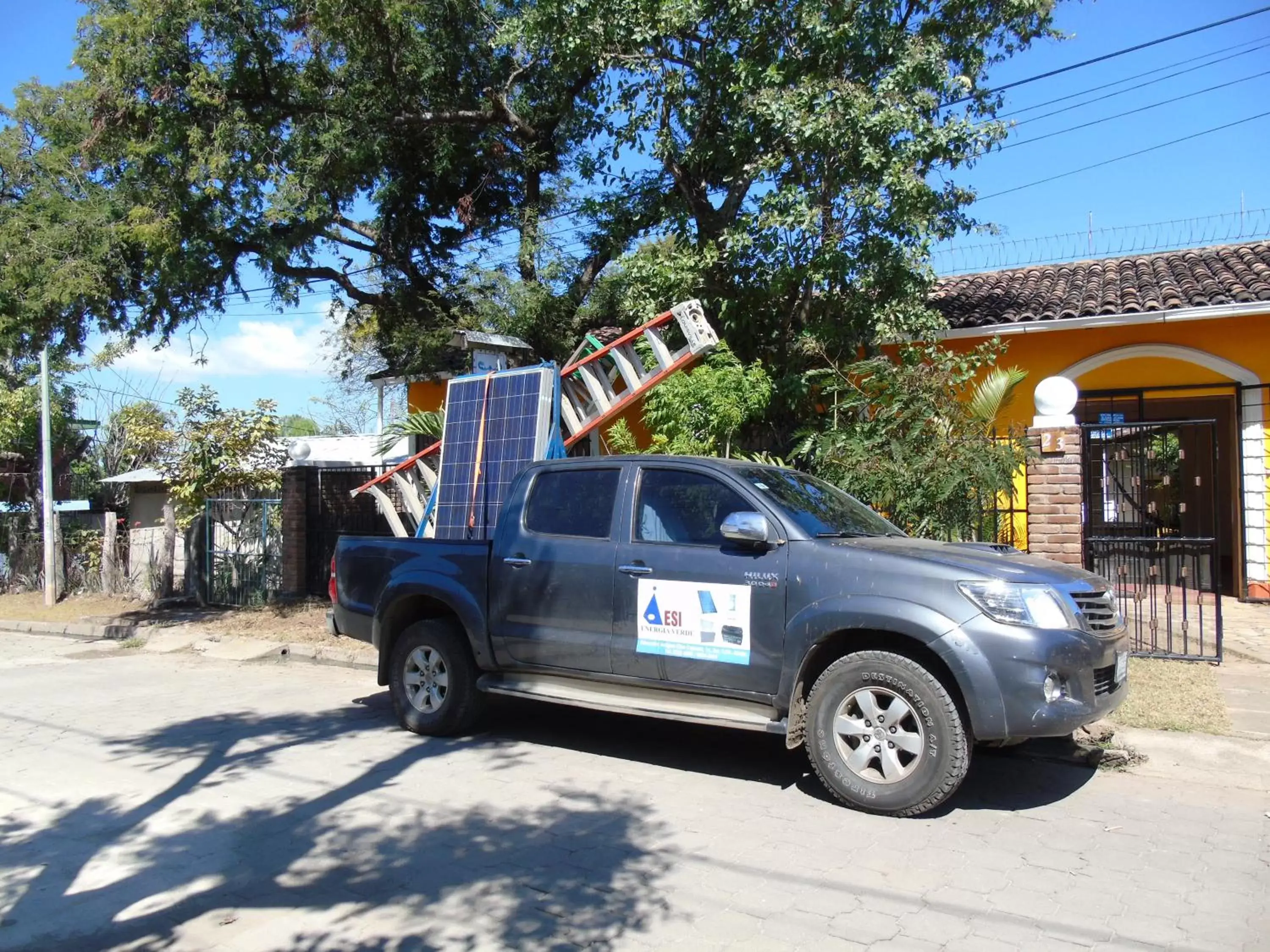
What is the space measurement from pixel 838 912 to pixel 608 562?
2659mm

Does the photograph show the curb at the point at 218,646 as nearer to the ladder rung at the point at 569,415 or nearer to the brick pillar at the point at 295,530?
the brick pillar at the point at 295,530

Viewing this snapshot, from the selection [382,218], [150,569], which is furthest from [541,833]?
[150,569]

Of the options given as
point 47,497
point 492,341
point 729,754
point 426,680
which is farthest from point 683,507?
point 47,497

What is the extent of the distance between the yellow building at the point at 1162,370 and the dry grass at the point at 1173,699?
7.59 ft

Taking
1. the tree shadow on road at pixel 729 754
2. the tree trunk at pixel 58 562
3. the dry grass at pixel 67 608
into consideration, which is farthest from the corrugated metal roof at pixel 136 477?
the tree shadow on road at pixel 729 754

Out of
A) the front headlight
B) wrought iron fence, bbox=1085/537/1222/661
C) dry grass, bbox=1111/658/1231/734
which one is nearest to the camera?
the front headlight

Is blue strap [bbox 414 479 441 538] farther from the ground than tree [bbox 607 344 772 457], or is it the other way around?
tree [bbox 607 344 772 457]

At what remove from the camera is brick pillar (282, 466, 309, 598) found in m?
14.4

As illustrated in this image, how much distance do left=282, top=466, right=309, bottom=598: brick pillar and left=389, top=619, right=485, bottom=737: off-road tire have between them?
776cm

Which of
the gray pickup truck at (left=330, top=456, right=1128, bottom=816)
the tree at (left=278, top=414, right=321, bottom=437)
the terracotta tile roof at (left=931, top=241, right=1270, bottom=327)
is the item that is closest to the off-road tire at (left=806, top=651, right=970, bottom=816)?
the gray pickup truck at (left=330, top=456, right=1128, bottom=816)

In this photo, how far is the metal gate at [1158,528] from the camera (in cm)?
870

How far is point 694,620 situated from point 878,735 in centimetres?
122

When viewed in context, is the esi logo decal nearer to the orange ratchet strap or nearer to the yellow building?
the orange ratchet strap

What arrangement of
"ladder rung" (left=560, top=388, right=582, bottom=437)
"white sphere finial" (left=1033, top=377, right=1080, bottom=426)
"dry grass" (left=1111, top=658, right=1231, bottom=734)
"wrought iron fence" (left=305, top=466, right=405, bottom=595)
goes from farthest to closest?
"wrought iron fence" (left=305, top=466, right=405, bottom=595), "ladder rung" (left=560, top=388, right=582, bottom=437), "white sphere finial" (left=1033, top=377, right=1080, bottom=426), "dry grass" (left=1111, top=658, right=1231, bottom=734)
